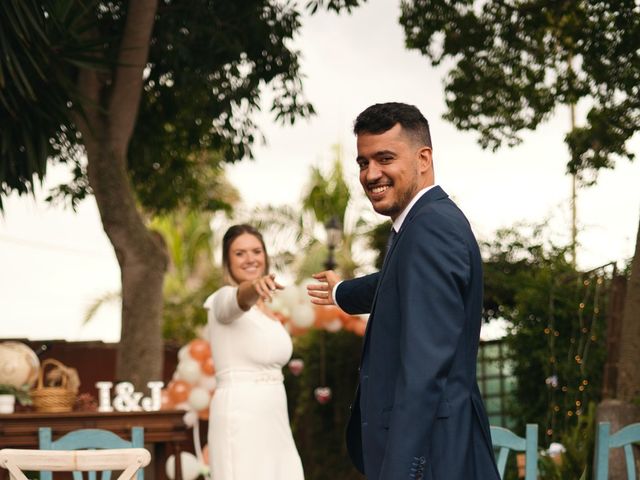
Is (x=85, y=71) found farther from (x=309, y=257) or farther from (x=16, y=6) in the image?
(x=309, y=257)

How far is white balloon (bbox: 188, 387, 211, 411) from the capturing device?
9.63m

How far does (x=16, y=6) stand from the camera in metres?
8.32

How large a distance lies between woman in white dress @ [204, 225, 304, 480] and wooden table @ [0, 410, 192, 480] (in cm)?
139

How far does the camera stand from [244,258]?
18.5 ft

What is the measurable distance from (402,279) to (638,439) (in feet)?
8.79

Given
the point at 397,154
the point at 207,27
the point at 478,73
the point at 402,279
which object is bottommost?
the point at 402,279

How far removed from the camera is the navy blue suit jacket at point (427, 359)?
275 centimetres

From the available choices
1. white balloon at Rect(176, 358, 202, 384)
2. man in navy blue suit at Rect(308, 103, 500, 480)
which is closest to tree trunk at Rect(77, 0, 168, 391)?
white balloon at Rect(176, 358, 202, 384)

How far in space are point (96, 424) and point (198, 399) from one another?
276 cm

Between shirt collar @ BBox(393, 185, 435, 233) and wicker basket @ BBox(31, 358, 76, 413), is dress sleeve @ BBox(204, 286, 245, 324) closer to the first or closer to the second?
wicker basket @ BBox(31, 358, 76, 413)

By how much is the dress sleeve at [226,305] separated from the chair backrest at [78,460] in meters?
1.50

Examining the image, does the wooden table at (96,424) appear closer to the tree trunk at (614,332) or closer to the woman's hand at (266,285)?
the woman's hand at (266,285)

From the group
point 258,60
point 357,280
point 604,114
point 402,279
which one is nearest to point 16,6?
point 258,60

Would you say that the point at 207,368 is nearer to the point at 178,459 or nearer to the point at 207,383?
the point at 207,383
